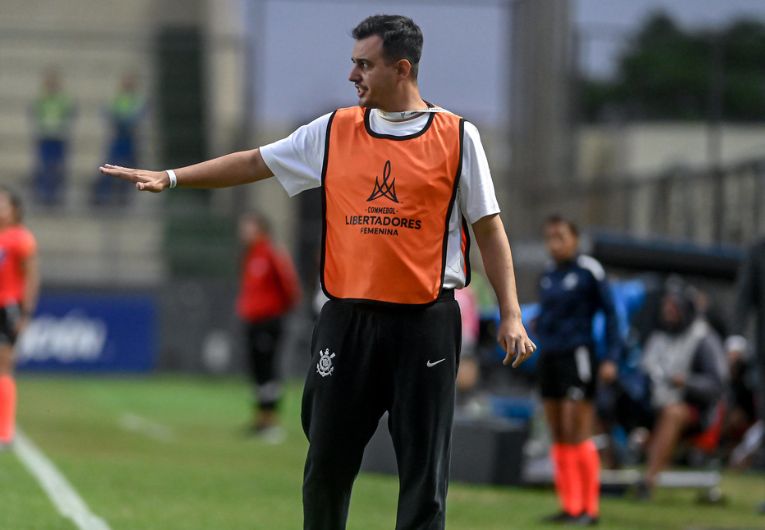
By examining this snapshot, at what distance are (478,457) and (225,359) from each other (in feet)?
47.8

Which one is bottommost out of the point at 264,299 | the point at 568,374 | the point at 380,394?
the point at 264,299

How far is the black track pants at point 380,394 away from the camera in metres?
5.67

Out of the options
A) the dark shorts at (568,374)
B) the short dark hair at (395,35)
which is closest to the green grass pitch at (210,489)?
the dark shorts at (568,374)

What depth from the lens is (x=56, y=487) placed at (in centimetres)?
1099

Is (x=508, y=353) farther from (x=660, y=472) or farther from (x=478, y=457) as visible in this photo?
(x=660, y=472)

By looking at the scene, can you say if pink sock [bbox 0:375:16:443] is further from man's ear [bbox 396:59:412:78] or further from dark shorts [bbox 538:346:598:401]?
man's ear [bbox 396:59:412:78]

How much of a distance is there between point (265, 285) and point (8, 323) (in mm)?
4303

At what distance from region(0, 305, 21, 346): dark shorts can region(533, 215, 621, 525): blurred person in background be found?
212 inches

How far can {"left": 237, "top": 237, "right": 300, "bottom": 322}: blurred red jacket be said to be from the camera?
17.5 m

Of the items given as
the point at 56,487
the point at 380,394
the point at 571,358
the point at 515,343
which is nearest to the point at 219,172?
the point at 380,394

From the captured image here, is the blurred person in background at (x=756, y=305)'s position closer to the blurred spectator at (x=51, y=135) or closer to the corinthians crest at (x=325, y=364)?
the corinthians crest at (x=325, y=364)

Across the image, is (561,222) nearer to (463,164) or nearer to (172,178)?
(463,164)

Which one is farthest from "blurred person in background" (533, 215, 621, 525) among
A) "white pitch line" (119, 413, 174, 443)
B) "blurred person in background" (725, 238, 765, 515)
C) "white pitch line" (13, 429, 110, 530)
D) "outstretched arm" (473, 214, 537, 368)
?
"white pitch line" (119, 413, 174, 443)

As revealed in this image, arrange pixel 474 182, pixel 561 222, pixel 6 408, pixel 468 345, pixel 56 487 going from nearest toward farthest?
pixel 474 182 → pixel 561 222 → pixel 56 487 → pixel 6 408 → pixel 468 345
